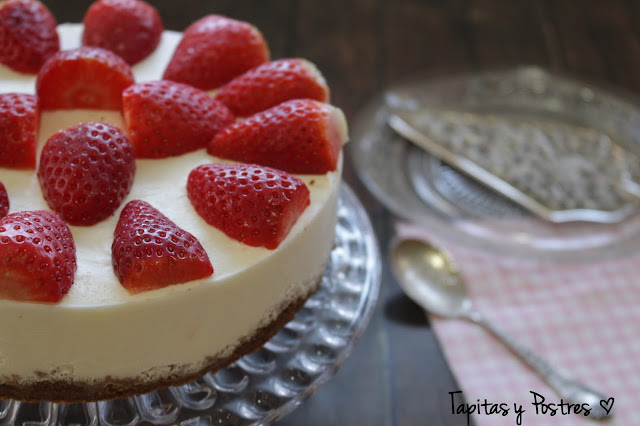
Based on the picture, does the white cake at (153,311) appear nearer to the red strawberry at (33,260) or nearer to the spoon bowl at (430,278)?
the red strawberry at (33,260)

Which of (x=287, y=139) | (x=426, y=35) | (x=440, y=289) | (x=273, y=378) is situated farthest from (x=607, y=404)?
(x=426, y=35)

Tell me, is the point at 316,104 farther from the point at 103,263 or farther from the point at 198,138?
the point at 103,263

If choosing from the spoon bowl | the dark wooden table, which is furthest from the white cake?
the dark wooden table

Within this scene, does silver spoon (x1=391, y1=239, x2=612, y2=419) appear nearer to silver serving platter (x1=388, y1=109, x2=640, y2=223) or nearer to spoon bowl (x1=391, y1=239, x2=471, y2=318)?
spoon bowl (x1=391, y1=239, x2=471, y2=318)

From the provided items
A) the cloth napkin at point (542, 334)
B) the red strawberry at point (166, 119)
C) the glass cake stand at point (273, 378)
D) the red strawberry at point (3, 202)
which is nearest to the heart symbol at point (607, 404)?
the cloth napkin at point (542, 334)

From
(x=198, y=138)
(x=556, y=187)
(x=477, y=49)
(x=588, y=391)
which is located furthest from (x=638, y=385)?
(x=477, y=49)

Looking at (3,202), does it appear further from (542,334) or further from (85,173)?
(542,334)
